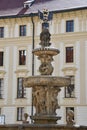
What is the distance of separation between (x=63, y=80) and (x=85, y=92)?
19223 mm

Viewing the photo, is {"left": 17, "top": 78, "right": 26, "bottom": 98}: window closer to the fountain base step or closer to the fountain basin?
the fountain basin

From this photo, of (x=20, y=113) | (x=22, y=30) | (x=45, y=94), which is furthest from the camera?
(x=22, y=30)

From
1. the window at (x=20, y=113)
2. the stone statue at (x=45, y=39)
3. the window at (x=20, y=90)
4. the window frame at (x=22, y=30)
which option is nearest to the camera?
the stone statue at (x=45, y=39)

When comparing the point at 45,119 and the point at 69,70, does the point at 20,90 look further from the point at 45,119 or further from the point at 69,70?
the point at 45,119

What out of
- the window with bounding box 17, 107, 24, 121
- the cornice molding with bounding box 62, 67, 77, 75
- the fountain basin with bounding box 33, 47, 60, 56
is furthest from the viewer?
the window with bounding box 17, 107, 24, 121

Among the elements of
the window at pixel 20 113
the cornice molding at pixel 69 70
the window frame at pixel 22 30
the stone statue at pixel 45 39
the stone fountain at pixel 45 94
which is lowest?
the window at pixel 20 113

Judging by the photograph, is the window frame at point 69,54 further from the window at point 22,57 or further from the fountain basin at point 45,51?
the fountain basin at point 45,51

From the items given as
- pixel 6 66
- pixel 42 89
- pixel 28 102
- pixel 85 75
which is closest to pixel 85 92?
pixel 85 75

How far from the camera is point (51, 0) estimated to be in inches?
1642

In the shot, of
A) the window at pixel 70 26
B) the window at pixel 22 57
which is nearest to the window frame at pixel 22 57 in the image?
the window at pixel 22 57

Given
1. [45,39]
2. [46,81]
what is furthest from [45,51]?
[46,81]

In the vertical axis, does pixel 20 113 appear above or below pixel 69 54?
below

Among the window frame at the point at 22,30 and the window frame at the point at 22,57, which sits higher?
the window frame at the point at 22,30

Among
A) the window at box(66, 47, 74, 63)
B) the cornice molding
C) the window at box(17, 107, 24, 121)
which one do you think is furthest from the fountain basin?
the window at box(17, 107, 24, 121)
